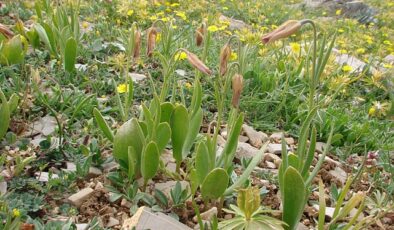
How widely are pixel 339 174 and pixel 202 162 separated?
3.20 ft

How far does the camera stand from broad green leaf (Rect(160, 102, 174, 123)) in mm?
2138

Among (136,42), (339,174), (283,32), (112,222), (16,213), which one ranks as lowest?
(339,174)

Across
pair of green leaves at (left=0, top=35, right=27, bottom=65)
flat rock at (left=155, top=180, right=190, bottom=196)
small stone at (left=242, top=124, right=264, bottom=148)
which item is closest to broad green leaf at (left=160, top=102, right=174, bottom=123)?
flat rock at (left=155, top=180, right=190, bottom=196)

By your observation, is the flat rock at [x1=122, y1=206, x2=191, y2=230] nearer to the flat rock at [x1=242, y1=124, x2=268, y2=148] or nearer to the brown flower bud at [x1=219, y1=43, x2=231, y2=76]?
the brown flower bud at [x1=219, y1=43, x2=231, y2=76]

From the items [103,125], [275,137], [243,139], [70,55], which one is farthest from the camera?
[70,55]

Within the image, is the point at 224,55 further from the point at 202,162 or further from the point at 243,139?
the point at 243,139

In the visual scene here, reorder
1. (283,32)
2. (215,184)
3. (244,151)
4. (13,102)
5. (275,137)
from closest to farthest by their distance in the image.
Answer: (283,32) < (215,184) < (13,102) < (244,151) < (275,137)

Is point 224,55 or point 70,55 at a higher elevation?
point 224,55

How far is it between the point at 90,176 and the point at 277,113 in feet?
4.59

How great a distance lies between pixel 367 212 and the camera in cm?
230

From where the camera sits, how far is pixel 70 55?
10.0ft

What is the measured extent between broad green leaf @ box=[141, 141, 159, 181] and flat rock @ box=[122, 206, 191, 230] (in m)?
0.21

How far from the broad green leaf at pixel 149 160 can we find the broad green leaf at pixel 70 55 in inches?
50.2

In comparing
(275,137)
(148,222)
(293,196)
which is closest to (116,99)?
(275,137)
